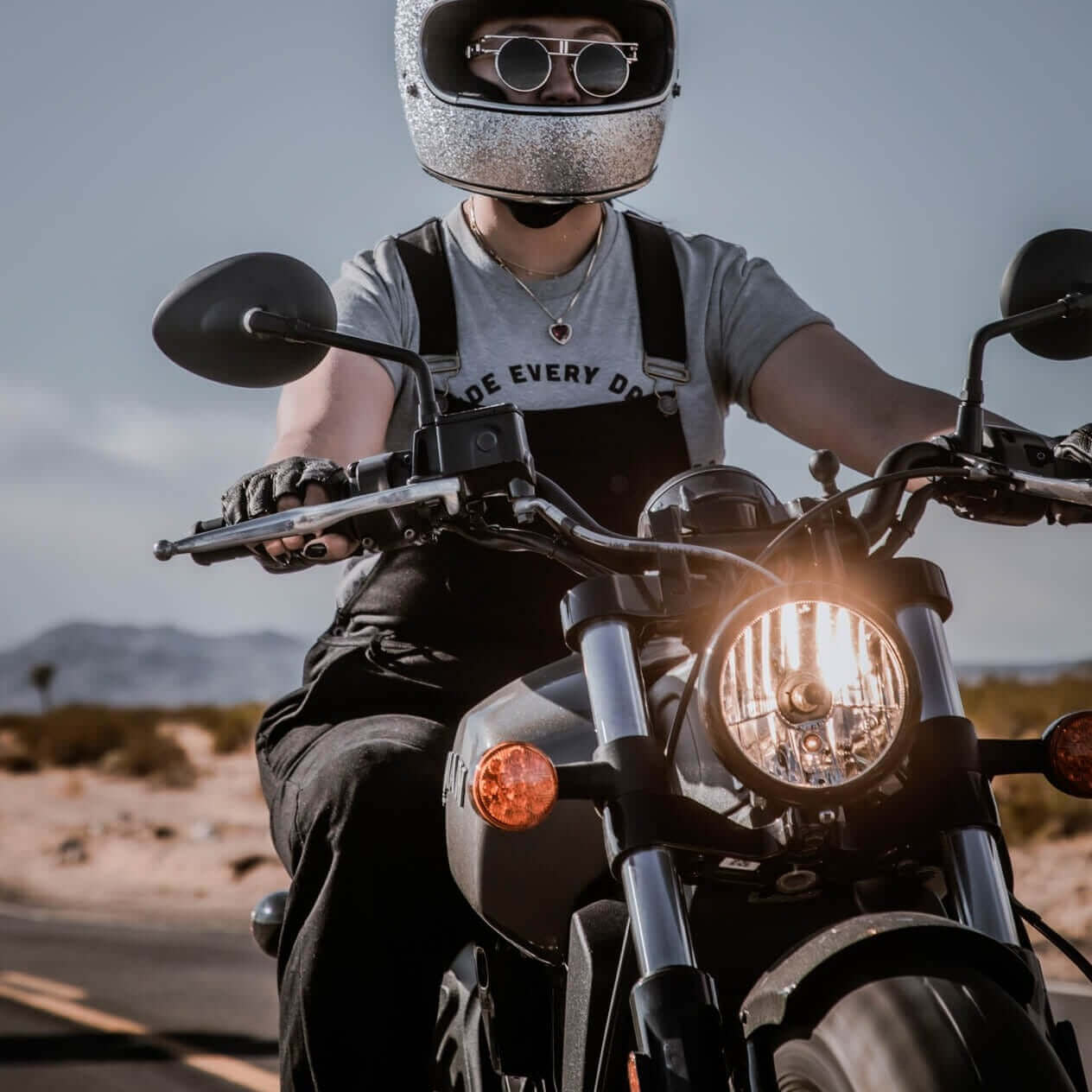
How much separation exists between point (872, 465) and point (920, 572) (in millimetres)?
1088

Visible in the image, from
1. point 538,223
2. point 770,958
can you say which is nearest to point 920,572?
point 770,958

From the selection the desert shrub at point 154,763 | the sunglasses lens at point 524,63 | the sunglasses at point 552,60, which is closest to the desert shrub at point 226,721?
the desert shrub at point 154,763

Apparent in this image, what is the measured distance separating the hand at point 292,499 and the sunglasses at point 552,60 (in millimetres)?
983

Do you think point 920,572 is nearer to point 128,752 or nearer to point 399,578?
point 399,578

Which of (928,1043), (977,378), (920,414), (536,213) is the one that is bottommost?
(928,1043)

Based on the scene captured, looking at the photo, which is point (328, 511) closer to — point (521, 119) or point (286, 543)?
point (286, 543)

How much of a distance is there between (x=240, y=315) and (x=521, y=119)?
978 mm

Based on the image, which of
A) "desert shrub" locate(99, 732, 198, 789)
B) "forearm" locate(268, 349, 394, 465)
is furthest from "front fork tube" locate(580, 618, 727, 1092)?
"desert shrub" locate(99, 732, 198, 789)

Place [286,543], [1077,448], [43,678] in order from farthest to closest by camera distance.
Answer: [43,678], [1077,448], [286,543]

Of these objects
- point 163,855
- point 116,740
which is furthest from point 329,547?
point 116,740

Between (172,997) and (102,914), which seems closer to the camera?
(172,997)

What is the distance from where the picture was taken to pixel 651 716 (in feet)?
6.18

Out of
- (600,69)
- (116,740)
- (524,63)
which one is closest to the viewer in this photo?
(524,63)

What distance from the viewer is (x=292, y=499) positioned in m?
1.95
